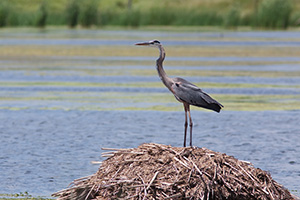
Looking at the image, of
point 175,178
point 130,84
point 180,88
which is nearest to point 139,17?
point 130,84

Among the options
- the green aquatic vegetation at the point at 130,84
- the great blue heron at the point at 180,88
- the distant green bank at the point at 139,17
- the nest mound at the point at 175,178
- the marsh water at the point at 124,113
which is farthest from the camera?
the distant green bank at the point at 139,17

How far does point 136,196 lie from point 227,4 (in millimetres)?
136917

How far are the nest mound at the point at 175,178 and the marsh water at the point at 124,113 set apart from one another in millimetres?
1905

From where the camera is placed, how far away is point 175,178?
7457mm

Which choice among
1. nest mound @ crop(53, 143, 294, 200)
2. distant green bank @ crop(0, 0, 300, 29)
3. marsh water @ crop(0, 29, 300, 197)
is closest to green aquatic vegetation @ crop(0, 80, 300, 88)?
marsh water @ crop(0, 29, 300, 197)

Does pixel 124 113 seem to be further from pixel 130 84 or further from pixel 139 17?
pixel 139 17

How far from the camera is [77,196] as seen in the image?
307 inches

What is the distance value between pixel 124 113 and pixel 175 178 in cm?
1006

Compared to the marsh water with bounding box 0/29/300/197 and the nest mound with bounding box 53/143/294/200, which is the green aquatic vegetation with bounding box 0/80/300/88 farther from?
the nest mound with bounding box 53/143/294/200

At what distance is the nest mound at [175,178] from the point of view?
292 inches

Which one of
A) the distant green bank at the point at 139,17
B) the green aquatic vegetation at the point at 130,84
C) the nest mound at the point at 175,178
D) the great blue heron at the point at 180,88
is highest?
the great blue heron at the point at 180,88

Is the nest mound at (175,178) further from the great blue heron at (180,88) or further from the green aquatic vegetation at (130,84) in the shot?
the green aquatic vegetation at (130,84)

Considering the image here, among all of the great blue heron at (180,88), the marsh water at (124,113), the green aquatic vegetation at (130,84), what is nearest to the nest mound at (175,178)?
the great blue heron at (180,88)

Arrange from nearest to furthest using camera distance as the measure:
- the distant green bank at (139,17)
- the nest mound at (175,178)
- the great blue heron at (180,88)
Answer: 1. the nest mound at (175,178)
2. the great blue heron at (180,88)
3. the distant green bank at (139,17)
